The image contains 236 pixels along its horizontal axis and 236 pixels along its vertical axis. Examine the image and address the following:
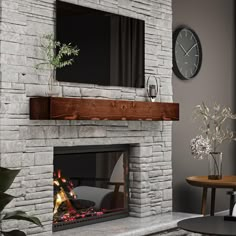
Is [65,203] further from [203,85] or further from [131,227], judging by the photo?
[203,85]

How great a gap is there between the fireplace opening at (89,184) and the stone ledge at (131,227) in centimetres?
9

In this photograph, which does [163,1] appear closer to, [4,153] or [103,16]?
[103,16]

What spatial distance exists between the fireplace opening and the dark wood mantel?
0.37m

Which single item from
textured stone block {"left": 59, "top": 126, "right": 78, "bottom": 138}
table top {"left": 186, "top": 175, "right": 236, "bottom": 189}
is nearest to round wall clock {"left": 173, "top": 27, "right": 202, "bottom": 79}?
table top {"left": 186, "top": 175, "right": 236, "bottom": 189}

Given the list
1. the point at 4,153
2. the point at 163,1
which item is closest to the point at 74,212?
the point at 4,153

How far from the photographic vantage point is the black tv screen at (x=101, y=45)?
4641 mm

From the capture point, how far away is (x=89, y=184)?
4.95 metres

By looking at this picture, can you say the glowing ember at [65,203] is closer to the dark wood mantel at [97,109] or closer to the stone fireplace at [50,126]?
the stone fireplace at [50,126]

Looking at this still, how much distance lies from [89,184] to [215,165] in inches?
57.2

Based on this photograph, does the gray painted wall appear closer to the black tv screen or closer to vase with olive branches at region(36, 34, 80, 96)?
the black tv screen

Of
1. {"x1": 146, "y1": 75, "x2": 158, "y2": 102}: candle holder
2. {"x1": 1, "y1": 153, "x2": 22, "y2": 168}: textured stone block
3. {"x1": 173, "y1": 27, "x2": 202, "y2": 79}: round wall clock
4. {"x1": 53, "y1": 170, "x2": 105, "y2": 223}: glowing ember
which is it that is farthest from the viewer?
{"x1": 173, "y1": 27, "x2": 202, "y2": 79}: round wall clock

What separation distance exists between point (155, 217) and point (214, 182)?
64cm

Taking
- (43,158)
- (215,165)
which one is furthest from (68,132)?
(215,165)

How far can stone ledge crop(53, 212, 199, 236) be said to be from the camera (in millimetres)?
4637
